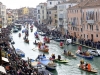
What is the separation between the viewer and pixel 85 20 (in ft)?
175

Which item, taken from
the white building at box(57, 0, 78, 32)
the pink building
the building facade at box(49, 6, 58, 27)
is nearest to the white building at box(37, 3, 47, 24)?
the building facade at box(49, 6, 58, 27)

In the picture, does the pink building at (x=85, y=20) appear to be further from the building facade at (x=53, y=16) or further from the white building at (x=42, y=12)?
the white building at (x=42, y=12)

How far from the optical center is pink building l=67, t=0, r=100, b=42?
159 ft

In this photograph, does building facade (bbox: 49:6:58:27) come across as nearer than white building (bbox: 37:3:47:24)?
Yes

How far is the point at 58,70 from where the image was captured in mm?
31000

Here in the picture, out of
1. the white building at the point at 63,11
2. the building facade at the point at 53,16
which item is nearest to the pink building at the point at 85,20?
the white building at the point at 63,11

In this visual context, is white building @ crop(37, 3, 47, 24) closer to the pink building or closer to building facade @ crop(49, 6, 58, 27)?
building facade @ crop(49, 6, 58, 27)

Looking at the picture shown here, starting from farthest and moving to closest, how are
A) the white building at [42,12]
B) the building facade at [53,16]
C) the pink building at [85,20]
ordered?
the white building at [42,12]
the building facade at [53,16]
the pink building at [85,20]

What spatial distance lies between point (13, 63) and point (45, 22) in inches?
2731

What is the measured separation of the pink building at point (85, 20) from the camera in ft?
159

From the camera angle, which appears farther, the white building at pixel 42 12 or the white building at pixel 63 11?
the white building at pixel 42 12

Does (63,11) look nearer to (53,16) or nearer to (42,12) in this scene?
(53,16)

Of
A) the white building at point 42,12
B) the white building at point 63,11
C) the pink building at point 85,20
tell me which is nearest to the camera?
the pink building at point 85,20

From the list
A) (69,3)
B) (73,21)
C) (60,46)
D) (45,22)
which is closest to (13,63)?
(60,46)
